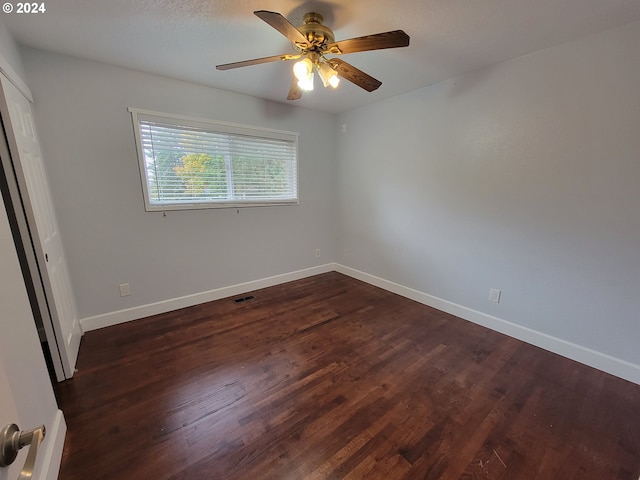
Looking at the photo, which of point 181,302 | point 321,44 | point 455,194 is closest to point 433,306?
point 455,194

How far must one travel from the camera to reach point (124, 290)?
2.64 meters

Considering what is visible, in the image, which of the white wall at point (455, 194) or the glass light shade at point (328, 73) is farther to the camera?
the white wall at point (455, 194)

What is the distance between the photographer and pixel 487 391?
1824mm

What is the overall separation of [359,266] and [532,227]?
7.01 ft

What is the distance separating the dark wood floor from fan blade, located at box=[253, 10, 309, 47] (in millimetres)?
2173

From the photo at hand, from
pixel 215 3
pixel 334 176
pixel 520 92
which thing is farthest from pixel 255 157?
pixel 520 92

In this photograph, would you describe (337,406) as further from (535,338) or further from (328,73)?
(328,73)

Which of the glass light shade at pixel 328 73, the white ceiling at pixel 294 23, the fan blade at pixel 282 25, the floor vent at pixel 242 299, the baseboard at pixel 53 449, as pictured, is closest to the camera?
the baseboard at pixel 53 449

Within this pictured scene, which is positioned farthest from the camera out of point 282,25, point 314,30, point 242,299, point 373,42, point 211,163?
point 242,299

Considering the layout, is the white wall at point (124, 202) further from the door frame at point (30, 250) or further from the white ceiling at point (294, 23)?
the door frame at point (30, 250)

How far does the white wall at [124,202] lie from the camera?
2.21 metres

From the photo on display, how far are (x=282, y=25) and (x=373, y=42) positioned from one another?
0.51m

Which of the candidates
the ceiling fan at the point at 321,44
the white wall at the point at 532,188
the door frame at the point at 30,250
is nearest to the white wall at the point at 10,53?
the door frame at the point at 30,250

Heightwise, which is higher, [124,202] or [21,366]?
[124,202]
